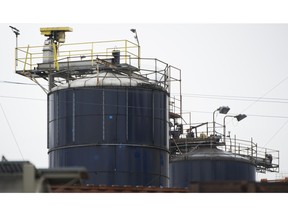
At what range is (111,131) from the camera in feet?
163

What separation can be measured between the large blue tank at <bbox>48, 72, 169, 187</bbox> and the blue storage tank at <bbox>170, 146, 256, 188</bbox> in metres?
8.12

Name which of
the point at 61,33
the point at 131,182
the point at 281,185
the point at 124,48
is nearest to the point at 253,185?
the point at 281,185

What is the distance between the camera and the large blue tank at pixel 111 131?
49469 mm

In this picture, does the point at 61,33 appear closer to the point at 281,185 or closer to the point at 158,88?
the point at 158,88

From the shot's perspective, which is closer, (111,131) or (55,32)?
(111,131)

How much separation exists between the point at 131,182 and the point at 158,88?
500cm

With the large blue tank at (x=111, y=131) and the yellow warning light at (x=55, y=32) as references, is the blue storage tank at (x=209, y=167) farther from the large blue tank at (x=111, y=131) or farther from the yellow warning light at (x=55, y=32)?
the yellow warning light at (x=55, y=32)

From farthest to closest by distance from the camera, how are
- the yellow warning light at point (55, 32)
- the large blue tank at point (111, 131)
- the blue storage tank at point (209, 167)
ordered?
the blue storage tank at point (209, 167)
the yellow warning light at point (55, 32)
the large blue tank at point (111, 131)

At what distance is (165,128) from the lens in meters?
52.0

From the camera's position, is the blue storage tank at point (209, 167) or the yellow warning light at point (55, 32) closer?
the yellow warning light at point (55, 32)

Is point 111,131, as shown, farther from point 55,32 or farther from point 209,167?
point 209,167

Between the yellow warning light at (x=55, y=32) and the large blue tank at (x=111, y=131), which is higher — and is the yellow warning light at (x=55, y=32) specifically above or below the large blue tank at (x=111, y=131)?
above

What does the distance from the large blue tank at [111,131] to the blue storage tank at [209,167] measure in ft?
26.6

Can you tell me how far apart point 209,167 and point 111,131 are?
36.7ft
